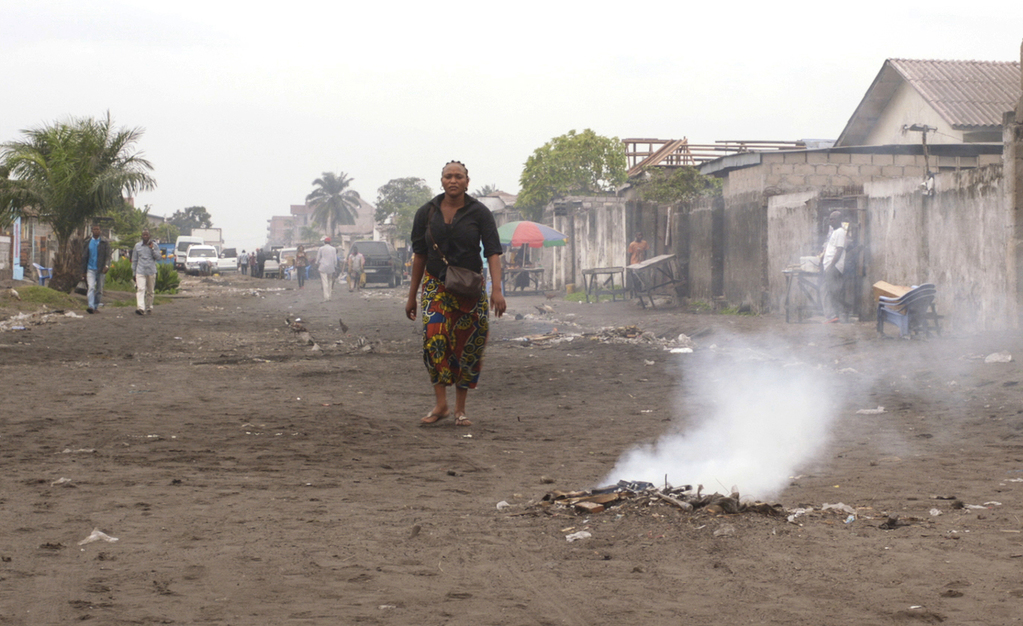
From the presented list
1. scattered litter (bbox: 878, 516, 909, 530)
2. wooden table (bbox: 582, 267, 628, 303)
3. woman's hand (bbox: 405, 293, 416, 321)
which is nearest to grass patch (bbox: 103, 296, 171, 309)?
wooden table (bbox: 582, 267, 628, 303)

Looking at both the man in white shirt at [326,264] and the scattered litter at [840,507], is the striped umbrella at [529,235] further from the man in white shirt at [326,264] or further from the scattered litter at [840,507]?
the scattered litter at [840,507]

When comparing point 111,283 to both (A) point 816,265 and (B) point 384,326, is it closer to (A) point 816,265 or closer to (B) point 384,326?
(B) point 384,326

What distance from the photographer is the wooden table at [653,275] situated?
21.2 meters

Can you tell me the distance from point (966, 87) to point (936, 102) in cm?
238

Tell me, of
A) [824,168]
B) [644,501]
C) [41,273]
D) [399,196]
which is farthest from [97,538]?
[399,196]

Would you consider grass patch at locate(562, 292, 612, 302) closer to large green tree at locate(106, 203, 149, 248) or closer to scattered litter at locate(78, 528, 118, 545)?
scattered litter at locate(78, 528, 118, 545)

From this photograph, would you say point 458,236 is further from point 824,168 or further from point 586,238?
point 586,238

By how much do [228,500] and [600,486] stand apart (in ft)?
5.66

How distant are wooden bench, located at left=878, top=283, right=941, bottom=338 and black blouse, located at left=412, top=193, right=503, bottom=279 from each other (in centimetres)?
620

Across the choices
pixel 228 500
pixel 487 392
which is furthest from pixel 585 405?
pixel 228 500

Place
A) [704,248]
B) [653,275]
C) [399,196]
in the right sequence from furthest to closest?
[399,196] < [653,275] < [704,248]

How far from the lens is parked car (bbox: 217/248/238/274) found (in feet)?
204

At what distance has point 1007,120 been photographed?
1152 centimetres

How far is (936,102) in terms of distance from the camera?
24.8 m
